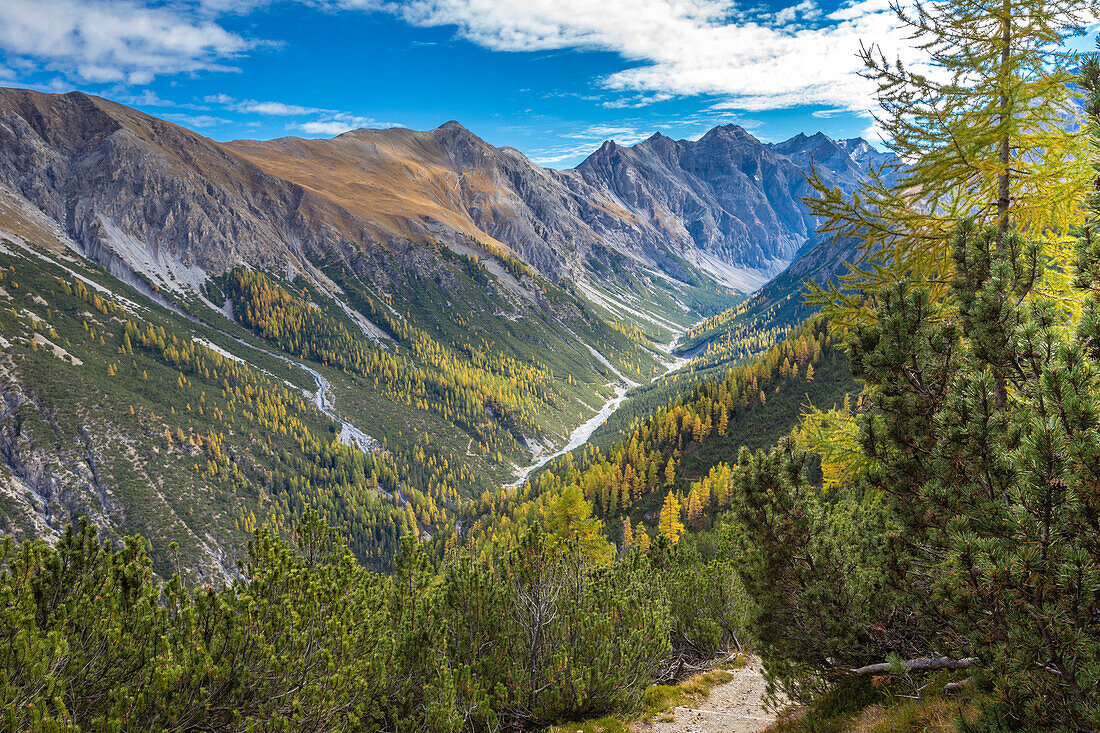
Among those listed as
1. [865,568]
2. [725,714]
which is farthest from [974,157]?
[725,714]

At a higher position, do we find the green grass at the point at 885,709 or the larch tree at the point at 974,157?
the larch tree at the point at 974,157

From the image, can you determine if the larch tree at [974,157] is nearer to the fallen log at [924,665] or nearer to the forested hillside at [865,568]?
the forested hillside at [865,568]

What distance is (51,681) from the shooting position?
6.30 m

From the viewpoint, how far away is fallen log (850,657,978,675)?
684cm

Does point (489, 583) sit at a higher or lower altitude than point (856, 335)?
lower

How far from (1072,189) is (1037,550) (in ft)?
22.5

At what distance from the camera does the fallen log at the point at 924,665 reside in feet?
22.5

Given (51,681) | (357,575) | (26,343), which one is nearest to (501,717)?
(357,575)

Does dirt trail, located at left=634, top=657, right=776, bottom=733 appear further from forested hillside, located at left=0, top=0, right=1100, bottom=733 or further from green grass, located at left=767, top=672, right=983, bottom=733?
green grass, located at left=767, top=672, right=983, bottom=733

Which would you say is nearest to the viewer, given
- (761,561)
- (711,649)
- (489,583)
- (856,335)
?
(856,335)

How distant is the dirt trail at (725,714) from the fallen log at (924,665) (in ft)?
13.4

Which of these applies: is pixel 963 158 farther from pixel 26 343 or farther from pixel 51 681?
pixel 26 343

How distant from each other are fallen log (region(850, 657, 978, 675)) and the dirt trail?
4.10 metres

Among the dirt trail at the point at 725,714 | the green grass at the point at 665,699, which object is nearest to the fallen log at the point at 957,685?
the dirt trail at the point at 725,714
